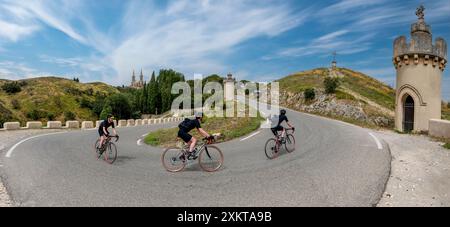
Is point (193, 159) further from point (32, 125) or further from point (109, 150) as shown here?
point (32, 125)

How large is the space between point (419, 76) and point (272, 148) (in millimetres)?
14984

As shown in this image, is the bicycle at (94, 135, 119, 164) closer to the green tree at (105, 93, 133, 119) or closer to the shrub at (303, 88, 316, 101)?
the shrub at (303, 88, 316, 101)

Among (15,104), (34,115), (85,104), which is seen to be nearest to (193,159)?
(34,115)

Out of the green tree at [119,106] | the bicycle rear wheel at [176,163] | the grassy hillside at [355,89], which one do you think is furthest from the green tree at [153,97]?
the bicycle rear wheel at [176,163]

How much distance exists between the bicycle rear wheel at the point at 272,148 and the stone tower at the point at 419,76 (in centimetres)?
1372

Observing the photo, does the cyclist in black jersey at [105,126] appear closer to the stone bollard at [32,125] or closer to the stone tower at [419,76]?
the stone bollard at [32,125]

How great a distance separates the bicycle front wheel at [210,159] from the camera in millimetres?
8242

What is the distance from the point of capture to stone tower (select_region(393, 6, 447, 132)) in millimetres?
18109

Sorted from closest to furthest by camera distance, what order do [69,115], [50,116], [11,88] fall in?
1. [50,116]
2. [69,115]
3. [11,88]

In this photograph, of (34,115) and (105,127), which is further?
(34,115)

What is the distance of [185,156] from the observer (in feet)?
27.3

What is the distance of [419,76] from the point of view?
18.2m

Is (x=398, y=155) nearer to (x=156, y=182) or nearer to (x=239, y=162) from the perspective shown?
(x=239, y=162)
